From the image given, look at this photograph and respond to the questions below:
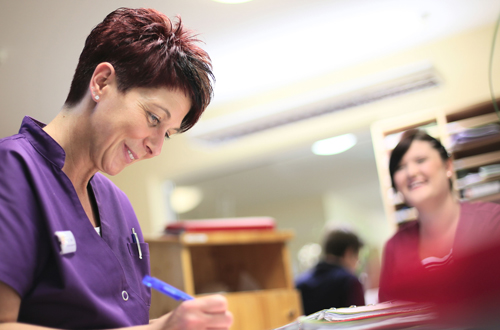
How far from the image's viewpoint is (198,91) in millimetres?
896

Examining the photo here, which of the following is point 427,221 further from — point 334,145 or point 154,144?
point 334,145

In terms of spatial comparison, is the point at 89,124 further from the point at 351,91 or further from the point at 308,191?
the point at 308,191

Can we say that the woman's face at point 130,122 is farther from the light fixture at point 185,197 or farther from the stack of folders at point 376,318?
the light fixture at point 185,197

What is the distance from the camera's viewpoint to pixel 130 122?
2.69 feet

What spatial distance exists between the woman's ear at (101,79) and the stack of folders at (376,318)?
0.50m

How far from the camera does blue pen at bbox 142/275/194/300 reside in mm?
851

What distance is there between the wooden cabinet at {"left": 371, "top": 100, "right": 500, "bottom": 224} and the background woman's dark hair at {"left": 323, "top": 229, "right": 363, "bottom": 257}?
135cm

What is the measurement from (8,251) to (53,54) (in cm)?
69

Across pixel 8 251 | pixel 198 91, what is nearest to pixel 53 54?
pixel 198 91

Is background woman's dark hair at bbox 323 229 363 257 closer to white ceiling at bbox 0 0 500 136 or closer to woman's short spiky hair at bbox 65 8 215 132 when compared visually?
white ceiling at bbox 0 0 500 136

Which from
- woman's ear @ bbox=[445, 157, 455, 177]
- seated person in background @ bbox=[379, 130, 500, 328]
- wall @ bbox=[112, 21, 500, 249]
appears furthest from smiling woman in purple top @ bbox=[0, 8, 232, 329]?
wall @ bbox=[112, 21, 500, 249]

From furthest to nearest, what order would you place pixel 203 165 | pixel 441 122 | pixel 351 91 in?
1. pixel 203 165
2. pixel 351 91
3. pixel 441 122

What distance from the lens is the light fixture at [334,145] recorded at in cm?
335

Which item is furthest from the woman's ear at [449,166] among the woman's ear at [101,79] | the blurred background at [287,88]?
the woman's ear at [101,79]
